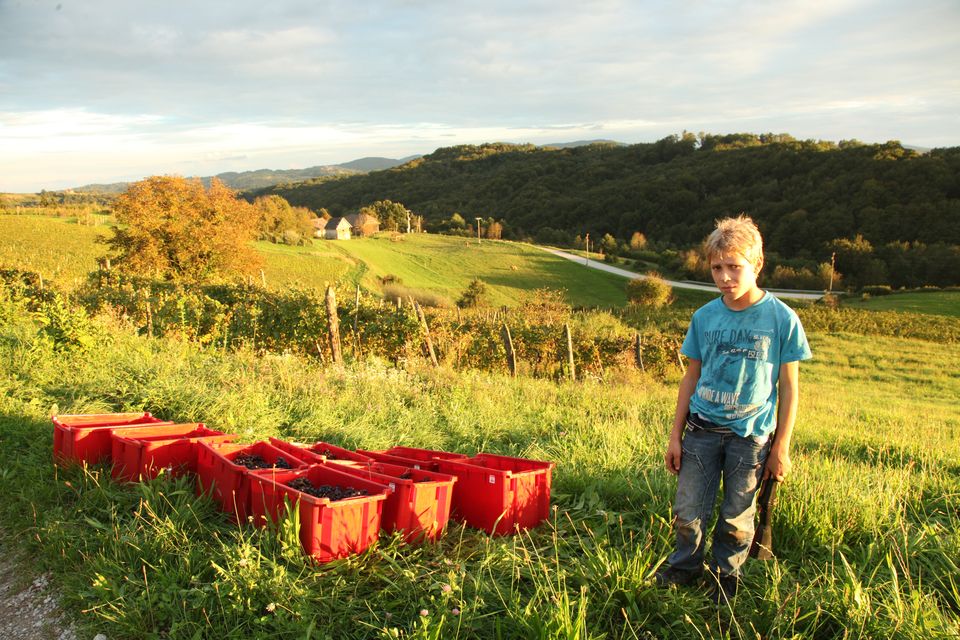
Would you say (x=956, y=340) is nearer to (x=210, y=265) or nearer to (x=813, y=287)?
(x=813, y=287)

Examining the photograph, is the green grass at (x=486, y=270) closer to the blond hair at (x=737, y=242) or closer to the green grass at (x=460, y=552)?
the green grass at (x=460, y=552)

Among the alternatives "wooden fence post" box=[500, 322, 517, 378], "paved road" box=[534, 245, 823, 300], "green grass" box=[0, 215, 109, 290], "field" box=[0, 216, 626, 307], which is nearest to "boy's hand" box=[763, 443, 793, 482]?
"wooden fence post" box=[500, 322, 517, 378]

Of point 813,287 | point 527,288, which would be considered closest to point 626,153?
point 813,287

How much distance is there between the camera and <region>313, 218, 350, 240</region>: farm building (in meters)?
75.8

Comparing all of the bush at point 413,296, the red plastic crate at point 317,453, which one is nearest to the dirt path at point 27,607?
the red plastic crate at point 317,453

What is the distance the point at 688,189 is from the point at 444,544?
333 feet

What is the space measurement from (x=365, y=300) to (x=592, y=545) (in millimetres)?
10468

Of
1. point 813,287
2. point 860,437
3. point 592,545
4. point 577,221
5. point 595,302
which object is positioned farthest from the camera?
point 577,221

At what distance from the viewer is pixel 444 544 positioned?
10.6 ft

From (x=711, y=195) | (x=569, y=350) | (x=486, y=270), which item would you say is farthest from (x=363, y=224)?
(x=569, y=350)

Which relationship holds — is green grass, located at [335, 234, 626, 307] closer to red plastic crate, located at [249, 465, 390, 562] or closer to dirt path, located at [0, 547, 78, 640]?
dirt path, located at [0, 547, 78, 640]

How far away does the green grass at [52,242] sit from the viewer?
103ft

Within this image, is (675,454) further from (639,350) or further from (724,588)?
(639,350)

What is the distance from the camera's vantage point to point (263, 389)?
20.0 feet
